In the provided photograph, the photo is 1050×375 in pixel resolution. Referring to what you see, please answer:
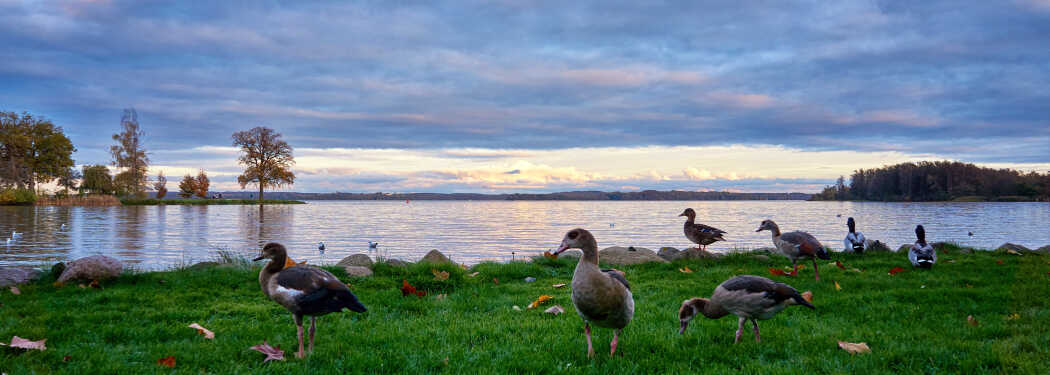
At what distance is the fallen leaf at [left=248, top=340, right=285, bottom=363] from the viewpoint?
19.7ft

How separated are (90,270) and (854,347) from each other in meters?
13.8

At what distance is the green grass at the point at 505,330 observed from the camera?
5727mm

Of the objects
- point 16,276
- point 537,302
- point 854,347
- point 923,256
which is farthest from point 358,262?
point 923,256

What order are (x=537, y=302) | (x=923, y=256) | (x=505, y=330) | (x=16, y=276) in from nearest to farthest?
(x=505, y=330), (x=537, y=302), (x=16, y=276), (x=923, y=256)

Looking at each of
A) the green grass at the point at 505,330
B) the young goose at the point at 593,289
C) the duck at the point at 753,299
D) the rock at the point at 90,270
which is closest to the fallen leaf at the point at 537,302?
the green grass at the point at 505,330

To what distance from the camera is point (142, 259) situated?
18.8 m

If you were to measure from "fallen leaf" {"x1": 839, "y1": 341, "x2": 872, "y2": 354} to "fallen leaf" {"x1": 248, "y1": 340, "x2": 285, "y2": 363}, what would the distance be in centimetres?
670

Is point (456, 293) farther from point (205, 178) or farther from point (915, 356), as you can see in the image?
point (205, 178)

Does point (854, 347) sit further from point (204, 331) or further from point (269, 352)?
point (204, 331)

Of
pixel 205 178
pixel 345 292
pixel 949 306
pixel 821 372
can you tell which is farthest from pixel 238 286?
pixel 205 178

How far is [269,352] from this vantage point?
6.13m

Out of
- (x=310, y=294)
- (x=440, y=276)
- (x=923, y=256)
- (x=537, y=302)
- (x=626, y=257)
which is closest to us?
(x=310, y=294)

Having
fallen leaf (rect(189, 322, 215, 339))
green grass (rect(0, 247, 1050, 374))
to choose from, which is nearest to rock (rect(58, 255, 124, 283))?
green grass (rect(0, 247, 1050, 374))

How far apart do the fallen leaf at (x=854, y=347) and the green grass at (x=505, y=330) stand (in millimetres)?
179
